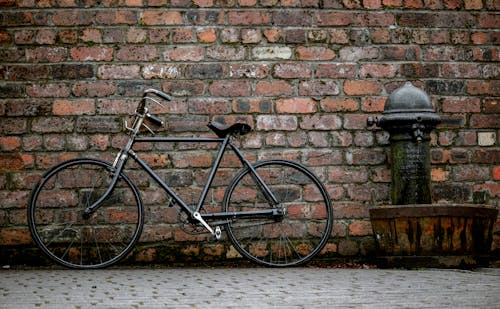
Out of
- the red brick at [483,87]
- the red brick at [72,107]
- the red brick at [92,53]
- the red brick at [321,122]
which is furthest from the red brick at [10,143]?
the red brick at [483,87]

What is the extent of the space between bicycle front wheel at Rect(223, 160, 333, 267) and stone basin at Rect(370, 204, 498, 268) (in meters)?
0.57

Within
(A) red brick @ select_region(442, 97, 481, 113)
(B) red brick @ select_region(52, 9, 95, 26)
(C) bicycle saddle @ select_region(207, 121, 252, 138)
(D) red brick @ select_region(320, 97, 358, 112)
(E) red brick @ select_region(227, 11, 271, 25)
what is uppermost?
(E) red brick @ select_region(227, 11, 271, 25)

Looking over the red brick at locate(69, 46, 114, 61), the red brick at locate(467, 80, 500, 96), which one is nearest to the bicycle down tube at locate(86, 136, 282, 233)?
the red brick at locate(69, 46, 114, 61)

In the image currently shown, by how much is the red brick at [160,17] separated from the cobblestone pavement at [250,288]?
191 cm

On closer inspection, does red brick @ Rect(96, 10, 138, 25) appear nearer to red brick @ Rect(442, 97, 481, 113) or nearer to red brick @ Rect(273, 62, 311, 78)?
red brick @ Rect(273, 62, 311, 78)

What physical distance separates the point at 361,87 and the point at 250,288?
2262 millimetres

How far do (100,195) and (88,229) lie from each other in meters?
0.28

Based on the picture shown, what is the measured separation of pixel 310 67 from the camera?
209 inches

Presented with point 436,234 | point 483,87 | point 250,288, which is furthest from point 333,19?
point 250,288

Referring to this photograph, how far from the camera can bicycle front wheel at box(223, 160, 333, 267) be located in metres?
5.12

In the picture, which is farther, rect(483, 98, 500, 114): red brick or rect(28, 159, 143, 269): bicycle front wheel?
rect(483, 98, 500, 114): red brick

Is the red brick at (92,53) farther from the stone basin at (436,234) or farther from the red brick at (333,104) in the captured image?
the stone basin at (436,234)

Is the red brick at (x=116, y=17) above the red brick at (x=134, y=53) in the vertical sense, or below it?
above

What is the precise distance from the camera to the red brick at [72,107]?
16.9 feet
